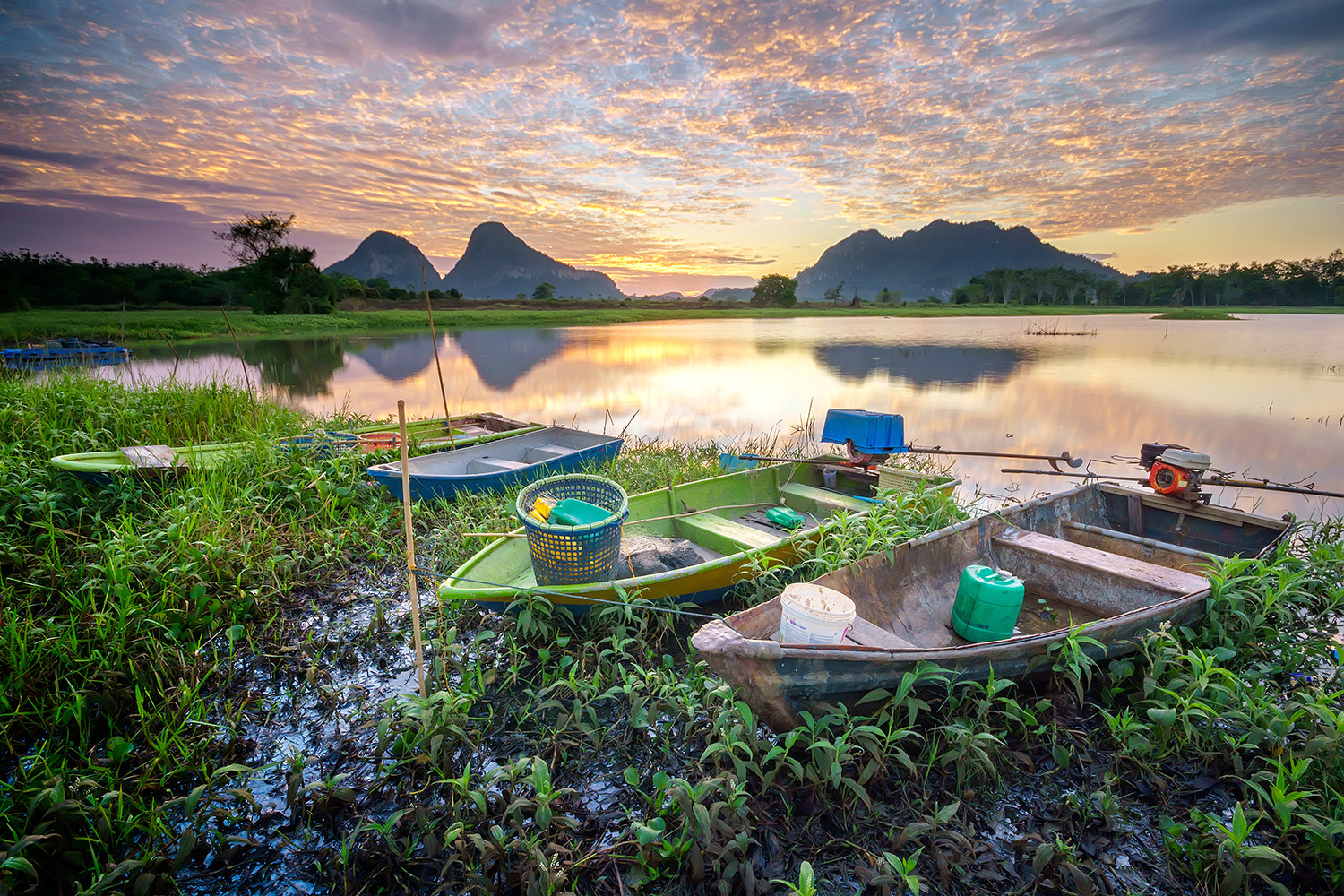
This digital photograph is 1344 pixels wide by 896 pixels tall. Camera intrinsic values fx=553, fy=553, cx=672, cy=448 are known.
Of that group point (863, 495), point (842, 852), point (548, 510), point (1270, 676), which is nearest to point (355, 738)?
point (548, 510)

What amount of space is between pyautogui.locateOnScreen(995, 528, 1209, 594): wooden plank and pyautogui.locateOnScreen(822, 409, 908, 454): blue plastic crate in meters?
1.85

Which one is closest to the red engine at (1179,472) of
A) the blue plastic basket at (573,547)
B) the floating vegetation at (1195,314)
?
the blue plastic basket at (573,547)

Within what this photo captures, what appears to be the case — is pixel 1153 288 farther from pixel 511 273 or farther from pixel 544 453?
pixel 511 273

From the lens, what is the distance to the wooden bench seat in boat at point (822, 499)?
20.4 ft

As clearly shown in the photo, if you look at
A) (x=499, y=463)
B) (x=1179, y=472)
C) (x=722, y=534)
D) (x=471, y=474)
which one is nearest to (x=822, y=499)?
(x=722, y=534)

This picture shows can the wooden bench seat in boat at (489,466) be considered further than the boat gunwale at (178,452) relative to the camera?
Yes

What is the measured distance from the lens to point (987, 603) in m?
3.79

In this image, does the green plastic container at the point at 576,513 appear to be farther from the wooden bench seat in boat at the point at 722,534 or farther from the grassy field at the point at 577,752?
the wooden bench seat in boat at the point at 722,534

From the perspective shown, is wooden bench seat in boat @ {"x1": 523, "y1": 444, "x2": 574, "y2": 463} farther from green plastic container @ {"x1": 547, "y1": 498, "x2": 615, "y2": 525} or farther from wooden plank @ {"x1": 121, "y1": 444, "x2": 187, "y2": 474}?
wooden plank @ {"x1": 121, "y1": 444, "x2": 187, "y2": 474}

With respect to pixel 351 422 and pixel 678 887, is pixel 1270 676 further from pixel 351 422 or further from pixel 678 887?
pixel 351 422

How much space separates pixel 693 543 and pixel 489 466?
343 centimetres

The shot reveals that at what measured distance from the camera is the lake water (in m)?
11.2

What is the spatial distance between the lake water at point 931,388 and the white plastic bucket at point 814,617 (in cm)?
694

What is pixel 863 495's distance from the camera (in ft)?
22.5
